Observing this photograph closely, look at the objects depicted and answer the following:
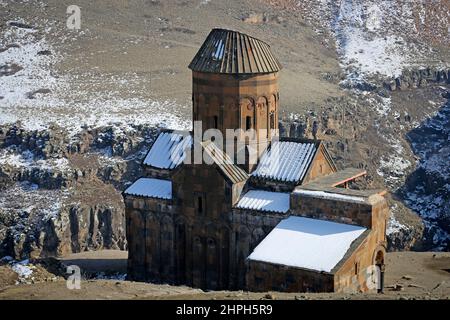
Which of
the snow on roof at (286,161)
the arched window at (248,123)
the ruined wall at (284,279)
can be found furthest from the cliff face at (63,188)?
the ruined wall at (284,279)

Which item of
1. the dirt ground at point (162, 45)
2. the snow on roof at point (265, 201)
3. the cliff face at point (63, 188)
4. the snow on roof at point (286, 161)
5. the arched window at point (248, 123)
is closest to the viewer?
the snow on roof at point (265, 201)

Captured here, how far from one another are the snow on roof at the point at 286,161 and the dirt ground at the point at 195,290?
5135 mm

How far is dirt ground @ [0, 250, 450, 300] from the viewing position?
2372cm

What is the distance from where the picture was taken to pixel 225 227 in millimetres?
31734

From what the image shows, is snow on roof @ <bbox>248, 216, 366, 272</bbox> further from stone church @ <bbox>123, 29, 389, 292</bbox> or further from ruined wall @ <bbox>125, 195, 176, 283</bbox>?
ruined wall @ <bbox>125, 195, 176, 283</bbox>

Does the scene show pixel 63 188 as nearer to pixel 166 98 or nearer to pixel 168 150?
pixel 166 98

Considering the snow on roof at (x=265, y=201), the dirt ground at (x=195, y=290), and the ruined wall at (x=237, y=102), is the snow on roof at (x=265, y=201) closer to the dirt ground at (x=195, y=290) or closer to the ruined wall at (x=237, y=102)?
the ruined wall at (x=237, y=102)

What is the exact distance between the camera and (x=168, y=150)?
35.1 m

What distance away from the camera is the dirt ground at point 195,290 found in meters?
23.7

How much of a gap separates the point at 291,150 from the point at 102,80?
31.1 metres
